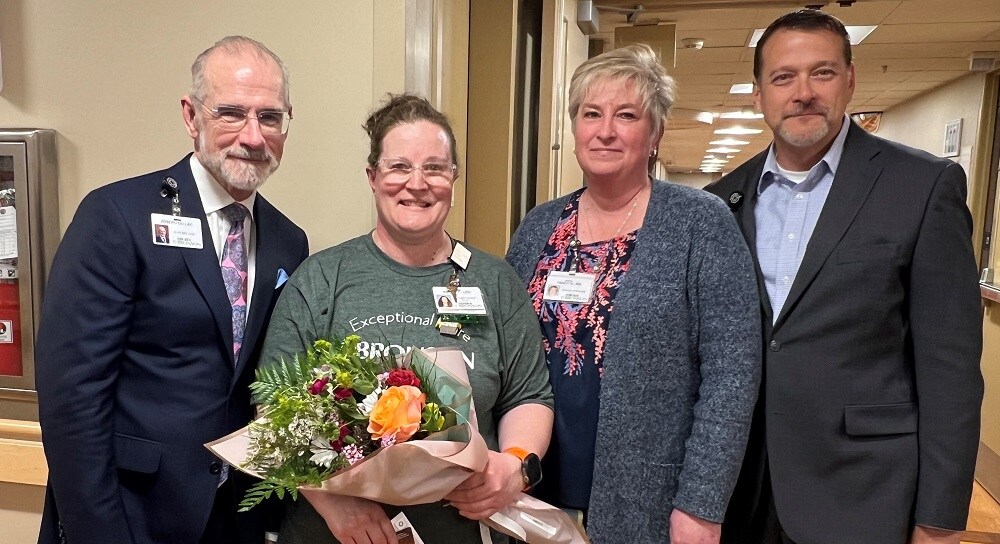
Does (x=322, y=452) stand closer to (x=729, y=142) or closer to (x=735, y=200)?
(x=735, y=200)

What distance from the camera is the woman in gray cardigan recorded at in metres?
1.55

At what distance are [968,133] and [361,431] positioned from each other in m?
8.22

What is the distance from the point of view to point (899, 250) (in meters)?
1.58

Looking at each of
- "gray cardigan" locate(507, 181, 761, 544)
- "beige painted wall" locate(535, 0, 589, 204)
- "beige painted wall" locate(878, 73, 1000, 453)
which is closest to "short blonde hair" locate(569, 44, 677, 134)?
"gray cardigan" locate(507, 181, 761, 544)

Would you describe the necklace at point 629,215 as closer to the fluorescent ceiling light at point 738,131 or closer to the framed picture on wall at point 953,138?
the framed picture on wall at point 953,138

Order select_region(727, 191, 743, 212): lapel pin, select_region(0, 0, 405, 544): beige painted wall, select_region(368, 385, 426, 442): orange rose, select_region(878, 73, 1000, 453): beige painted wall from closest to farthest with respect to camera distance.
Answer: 1. select_region(368, 385, 426, 442): orange rose
2. select_region(727, 191, 743, 212): lapel pin
3. select_region(0, 0, 405, 544): beige painted wall
4. select_region(878, 73, 1000, 453): beige painted wall

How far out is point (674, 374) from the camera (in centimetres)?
160

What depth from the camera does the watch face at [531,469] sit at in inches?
56.7

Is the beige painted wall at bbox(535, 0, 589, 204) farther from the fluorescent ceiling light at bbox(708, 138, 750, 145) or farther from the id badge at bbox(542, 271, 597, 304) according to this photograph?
the fluorescent ceiling light at bbox(708, 138, 750, 145)

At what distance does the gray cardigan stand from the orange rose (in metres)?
0.59

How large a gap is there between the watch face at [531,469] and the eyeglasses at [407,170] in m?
0.63

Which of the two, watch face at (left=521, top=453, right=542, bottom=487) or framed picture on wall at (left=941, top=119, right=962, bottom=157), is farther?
framed picture on wall at (left=941, top=119, right=962, bottom=157)

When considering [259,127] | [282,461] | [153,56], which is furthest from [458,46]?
[282,461]

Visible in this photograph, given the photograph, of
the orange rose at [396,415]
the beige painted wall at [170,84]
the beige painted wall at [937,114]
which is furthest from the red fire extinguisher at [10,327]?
the beige painted wall at [937,114]
